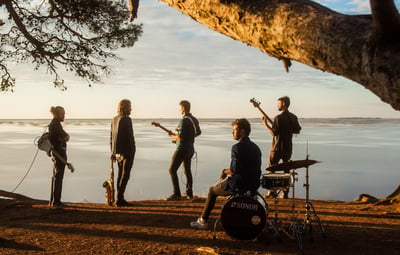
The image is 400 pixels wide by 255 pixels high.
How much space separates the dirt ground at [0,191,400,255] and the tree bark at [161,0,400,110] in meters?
3.57

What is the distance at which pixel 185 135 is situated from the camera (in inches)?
345

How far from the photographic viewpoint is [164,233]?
5926 millimetres

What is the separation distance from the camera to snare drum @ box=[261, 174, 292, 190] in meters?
5.09

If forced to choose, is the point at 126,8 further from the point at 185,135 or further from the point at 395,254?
the point at 395,254

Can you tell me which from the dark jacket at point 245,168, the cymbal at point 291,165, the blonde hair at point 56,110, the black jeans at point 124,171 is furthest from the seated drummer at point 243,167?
the blonde hair at point 56,110

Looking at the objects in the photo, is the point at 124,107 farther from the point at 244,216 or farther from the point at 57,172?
the point at 244,216

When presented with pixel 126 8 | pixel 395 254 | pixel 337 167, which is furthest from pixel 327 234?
pixel 337 167

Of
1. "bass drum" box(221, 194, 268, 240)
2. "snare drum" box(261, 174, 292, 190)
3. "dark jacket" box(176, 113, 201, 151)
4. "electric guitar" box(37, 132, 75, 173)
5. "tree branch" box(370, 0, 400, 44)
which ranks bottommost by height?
"bass drum" box(221, 194, 268, 240)

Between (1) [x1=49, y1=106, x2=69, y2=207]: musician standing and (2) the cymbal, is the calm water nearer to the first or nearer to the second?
(1) [x1=49, y1=106, x2=69, y2=207]: musician standing

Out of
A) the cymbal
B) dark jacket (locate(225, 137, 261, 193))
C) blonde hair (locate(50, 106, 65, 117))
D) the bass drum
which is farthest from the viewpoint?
blonde hair (locate(50, 106, 65, 117))

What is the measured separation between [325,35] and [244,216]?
3.75m

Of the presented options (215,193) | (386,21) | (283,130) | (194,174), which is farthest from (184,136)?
(194,174)

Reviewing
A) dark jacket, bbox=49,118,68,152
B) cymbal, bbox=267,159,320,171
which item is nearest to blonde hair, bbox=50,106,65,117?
dark jacket, bbox=49,118,68,152

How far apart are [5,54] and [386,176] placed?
608 inches
